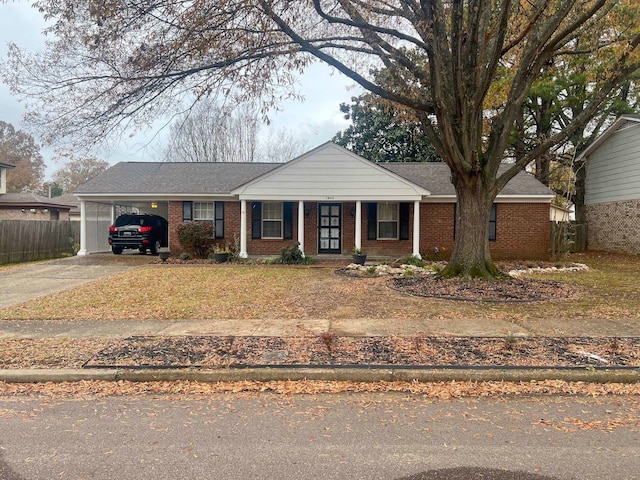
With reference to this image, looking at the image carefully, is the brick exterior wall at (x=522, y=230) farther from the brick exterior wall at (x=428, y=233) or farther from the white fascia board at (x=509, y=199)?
the white fascia board at (x=509, y=199)

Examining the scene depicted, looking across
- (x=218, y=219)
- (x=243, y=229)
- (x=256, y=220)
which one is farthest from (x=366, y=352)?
(x=218, y=219)

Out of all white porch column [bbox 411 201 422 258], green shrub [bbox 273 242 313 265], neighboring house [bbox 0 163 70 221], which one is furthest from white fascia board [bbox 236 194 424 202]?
neighboring house [bbox 0 163 70 221]

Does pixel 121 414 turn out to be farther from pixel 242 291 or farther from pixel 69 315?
pixel 242 291

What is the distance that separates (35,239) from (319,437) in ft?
61.2

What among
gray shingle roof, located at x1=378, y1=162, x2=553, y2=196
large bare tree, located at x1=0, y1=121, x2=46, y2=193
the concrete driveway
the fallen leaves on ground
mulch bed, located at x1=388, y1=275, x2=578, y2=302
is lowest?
the fallen leaves on ground

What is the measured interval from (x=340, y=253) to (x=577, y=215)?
1367 centimetres

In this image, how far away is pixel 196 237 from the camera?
16578 mm

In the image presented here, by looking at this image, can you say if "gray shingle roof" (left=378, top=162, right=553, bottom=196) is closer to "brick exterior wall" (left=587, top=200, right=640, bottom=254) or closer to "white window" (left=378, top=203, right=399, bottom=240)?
"white window" (left=378, top=203, right=399, bottom=240)

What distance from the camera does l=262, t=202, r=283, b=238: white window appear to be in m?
18.3

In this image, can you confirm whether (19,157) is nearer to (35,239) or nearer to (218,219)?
(35,239)

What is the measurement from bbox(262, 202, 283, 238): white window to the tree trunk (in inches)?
360

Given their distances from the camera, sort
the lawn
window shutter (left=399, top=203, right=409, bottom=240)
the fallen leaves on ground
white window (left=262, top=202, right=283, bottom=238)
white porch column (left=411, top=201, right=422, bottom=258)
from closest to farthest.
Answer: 1. the fallen leaves on ground
2. the lawn
3. white porch column (left=411, top=201, right=422, bottom=258)
4. window shutter (left=399, top=203, right=409, bottom=240)
5. white window (left=262, top=202, right=283, bottom=238)

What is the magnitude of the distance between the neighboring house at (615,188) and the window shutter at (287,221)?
14.7 m

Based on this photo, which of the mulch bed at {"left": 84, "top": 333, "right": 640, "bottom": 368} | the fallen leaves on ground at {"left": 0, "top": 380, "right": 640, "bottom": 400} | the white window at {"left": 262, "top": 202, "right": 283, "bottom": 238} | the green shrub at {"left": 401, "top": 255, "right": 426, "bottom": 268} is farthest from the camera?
the white window at {"left": 262, "top": 202, "right": 283, "bottom": 238}
